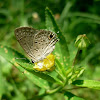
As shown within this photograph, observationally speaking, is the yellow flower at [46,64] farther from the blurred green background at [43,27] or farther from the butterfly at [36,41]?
the blurred green background at [43,27]

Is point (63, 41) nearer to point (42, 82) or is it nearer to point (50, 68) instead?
point (50, 68)

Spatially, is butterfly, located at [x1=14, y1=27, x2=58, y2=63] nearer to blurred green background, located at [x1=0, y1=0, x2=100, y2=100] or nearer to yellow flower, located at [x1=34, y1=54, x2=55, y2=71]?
yellow flower, located at [x1=34, y1=54, x2=55, y2=71]

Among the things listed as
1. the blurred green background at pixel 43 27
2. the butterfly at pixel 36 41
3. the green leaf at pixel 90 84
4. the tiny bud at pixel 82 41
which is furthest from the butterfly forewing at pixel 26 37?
the blurred green background at pixel 43 27

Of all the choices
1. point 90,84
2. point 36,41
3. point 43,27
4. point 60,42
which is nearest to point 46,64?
point 36,41

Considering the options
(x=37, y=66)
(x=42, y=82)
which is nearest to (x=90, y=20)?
(x=42, y=82)

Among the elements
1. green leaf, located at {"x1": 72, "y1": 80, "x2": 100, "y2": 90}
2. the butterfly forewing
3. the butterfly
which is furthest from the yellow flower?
green leaf, located at {"x1": 72, "y1": 80, "x2": 100, "y2": 90}

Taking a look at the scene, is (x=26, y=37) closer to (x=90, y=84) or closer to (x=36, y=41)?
(x=36, y=41)

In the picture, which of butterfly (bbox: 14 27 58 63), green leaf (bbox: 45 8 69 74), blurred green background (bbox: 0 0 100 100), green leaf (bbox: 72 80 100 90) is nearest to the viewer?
green leaf (bbox: 72 80 100 90)

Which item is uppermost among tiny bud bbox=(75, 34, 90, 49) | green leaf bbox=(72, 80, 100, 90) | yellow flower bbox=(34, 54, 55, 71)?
tiny bud bbox=(75, 34, 90, 49)
